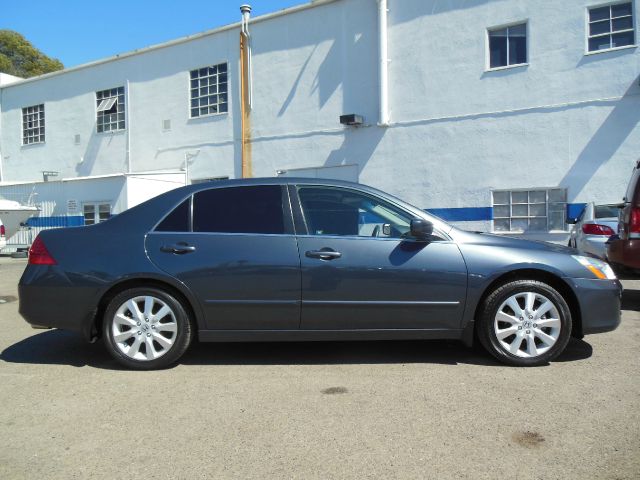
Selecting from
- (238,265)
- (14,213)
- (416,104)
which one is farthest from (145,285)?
(14,213)

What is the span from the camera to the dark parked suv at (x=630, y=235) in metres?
6.01

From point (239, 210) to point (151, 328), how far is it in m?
1.20

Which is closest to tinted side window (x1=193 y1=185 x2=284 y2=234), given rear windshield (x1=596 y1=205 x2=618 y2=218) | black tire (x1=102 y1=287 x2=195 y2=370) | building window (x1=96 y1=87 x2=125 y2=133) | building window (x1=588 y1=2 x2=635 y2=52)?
black tire (x1=102 y1=287 x2=195 y2=370)

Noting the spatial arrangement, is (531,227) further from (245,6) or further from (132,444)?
(132,444)

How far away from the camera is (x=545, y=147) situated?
39.3 feet

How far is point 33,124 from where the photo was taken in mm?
21406

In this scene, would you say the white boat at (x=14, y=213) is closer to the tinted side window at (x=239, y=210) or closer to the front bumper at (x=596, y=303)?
the tinted side window at (x=239, y=210)

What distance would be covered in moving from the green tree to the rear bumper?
4105 cm

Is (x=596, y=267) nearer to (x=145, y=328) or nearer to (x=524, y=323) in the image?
(x=524, y=323)

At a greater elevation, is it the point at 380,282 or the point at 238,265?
the point at 238,265

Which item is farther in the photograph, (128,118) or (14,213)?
(128,118)

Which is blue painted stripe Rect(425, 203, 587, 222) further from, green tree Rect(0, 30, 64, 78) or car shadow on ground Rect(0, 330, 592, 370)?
green tree Rect(0, 30, 64, 78)

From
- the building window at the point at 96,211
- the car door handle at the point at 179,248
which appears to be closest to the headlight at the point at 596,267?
the car door handle at the point at 179,248

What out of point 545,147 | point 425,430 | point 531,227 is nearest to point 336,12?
point 545,147
